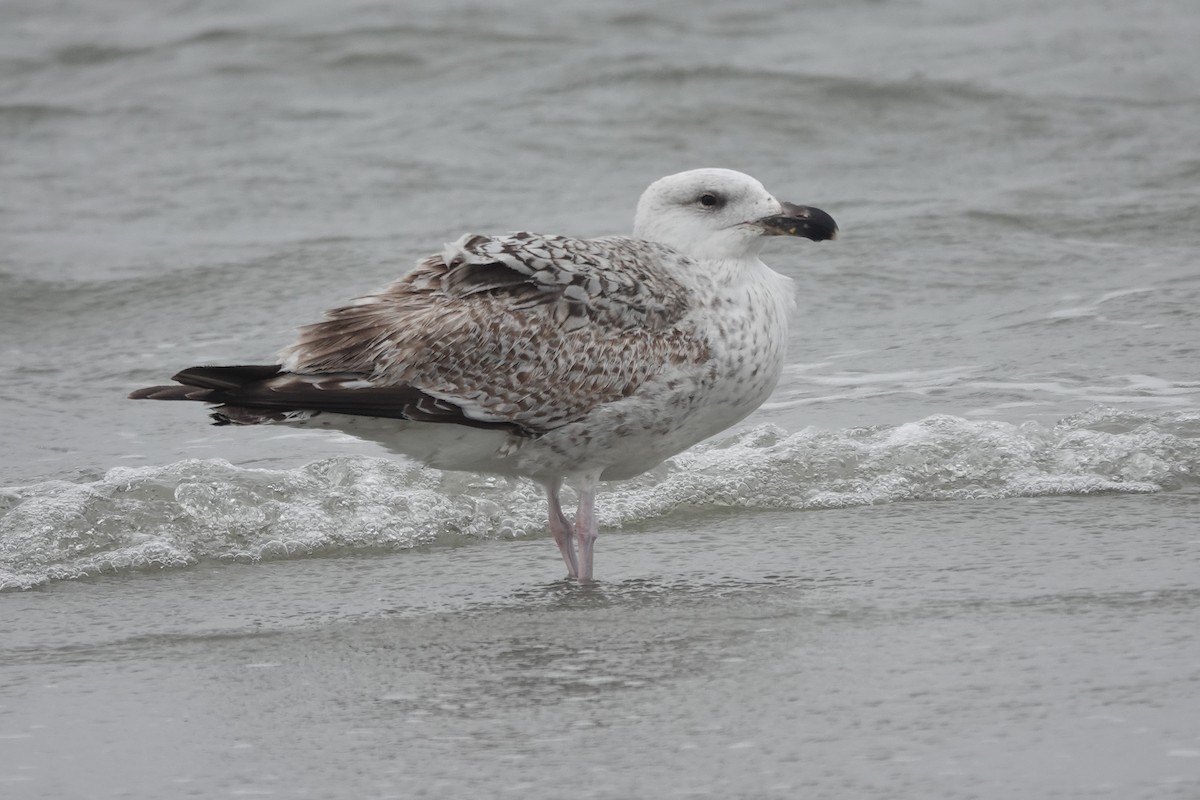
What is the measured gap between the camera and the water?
168 inches

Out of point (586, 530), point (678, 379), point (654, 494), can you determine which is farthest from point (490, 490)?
point (678, 379)

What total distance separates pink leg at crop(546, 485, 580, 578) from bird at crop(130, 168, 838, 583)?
0.01 meters

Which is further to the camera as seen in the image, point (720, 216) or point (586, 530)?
point (720, 216)

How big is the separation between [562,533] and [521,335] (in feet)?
2.37

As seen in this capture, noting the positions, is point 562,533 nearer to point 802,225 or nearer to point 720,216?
point 720,216

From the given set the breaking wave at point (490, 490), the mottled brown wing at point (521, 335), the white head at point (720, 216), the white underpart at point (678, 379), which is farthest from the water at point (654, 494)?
the white head at point (720, 216)

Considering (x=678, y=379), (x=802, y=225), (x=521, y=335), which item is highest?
(x=802, y=225)

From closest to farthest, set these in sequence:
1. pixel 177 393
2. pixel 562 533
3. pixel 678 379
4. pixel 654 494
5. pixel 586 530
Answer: pixel 177 393, pixel 678 379, pixel 586 530, pixel 562 533, pixel 654 494

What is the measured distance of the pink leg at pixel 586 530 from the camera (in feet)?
19.4

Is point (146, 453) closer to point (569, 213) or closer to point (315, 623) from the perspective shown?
point (315, 623)

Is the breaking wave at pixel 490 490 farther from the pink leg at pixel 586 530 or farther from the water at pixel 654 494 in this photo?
the pink leg at pixel 586 530

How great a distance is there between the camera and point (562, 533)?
6.04 m

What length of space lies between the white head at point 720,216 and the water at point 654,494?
102cm

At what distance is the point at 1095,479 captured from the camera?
6.54 m
